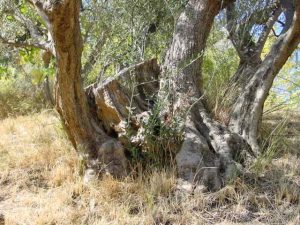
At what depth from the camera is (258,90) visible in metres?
4.59

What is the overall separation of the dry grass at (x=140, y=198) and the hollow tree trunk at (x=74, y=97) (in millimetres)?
207

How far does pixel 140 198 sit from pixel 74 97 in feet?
3.46

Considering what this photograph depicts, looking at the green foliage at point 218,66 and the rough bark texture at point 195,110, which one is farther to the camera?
the green foliage at point 218,66

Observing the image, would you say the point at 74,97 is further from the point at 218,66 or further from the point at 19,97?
the point at 19,97

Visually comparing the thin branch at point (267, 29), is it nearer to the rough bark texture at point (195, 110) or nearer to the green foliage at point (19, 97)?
the rough bark texture at point (195, 110)

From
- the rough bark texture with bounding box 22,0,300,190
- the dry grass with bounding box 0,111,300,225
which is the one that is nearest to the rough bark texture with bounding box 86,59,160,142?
the rough bark texture with bounding box 22,0,300,190

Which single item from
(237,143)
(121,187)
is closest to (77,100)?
(121,187)

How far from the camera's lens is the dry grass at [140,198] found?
3256mm

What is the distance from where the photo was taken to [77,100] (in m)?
3.66

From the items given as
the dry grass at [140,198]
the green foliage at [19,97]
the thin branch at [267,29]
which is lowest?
the dry grass at [140,198]

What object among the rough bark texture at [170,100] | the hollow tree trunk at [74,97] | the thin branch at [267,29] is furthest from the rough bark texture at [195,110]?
the thin branch at [267,29]

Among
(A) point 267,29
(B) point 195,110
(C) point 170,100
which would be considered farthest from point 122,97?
(A) point 267,29

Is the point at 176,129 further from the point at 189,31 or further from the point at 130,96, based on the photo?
the point at 189,31

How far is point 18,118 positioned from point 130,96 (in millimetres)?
3476
